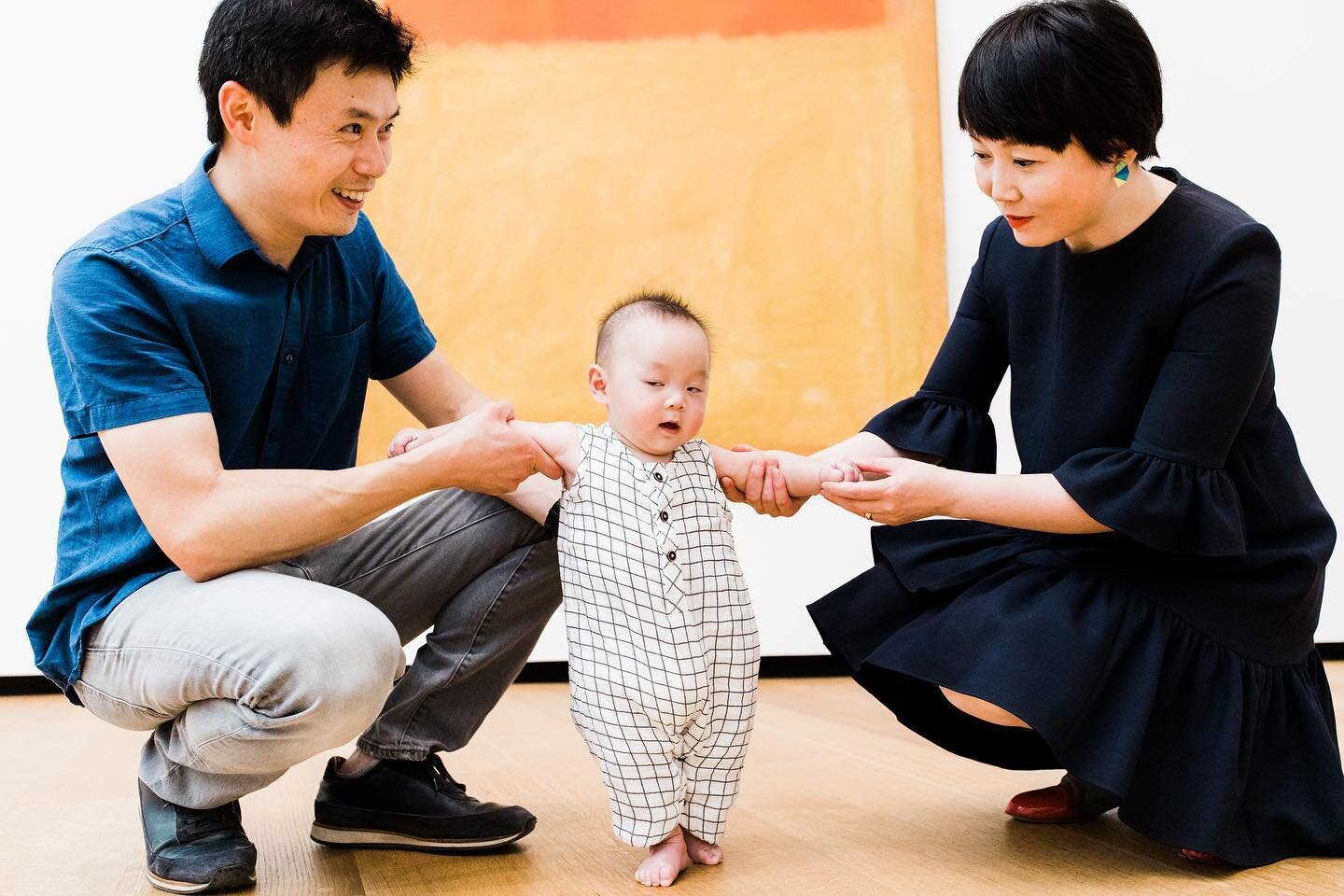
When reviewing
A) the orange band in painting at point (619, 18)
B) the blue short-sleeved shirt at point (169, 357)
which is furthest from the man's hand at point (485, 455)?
the orange band in painting at point (619, 18)

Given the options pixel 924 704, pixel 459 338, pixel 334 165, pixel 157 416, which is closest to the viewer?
pixel 157 416

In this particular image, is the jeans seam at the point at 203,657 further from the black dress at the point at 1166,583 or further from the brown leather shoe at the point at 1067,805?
the brown leather shoe at the point at 1067,805

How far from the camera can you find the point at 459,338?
Answer: 11.1ft

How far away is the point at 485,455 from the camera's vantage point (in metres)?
1.65

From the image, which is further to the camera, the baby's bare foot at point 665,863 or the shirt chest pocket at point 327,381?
the shirt chest pocket at point 327,381

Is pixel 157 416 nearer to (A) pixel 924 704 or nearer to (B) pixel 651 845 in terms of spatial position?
(B) pixel 651 845

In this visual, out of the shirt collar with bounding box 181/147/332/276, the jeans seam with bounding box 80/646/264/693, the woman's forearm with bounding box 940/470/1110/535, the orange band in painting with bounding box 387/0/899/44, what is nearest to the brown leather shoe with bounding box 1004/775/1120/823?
the woman's forearm with bounding box 940/470/1110/535

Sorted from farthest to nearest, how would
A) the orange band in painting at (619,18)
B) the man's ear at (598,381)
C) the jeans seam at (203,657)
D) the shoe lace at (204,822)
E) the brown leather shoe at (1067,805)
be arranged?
the orange band in painting at (619,18)
the brown leather shoe at (1067,805)
the man's ear at (598,381)
the shoe lace at (204,822)
the jeans seam at (203,657)

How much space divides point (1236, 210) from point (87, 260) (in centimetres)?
148

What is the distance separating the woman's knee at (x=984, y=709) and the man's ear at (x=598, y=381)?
60cm

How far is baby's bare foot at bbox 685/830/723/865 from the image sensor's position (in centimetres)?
166

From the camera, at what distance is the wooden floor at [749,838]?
1.57m

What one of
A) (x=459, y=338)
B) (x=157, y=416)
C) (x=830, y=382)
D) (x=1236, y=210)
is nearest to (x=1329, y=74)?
(x=830, y=382)

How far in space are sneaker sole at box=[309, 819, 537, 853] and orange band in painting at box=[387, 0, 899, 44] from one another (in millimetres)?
2263
